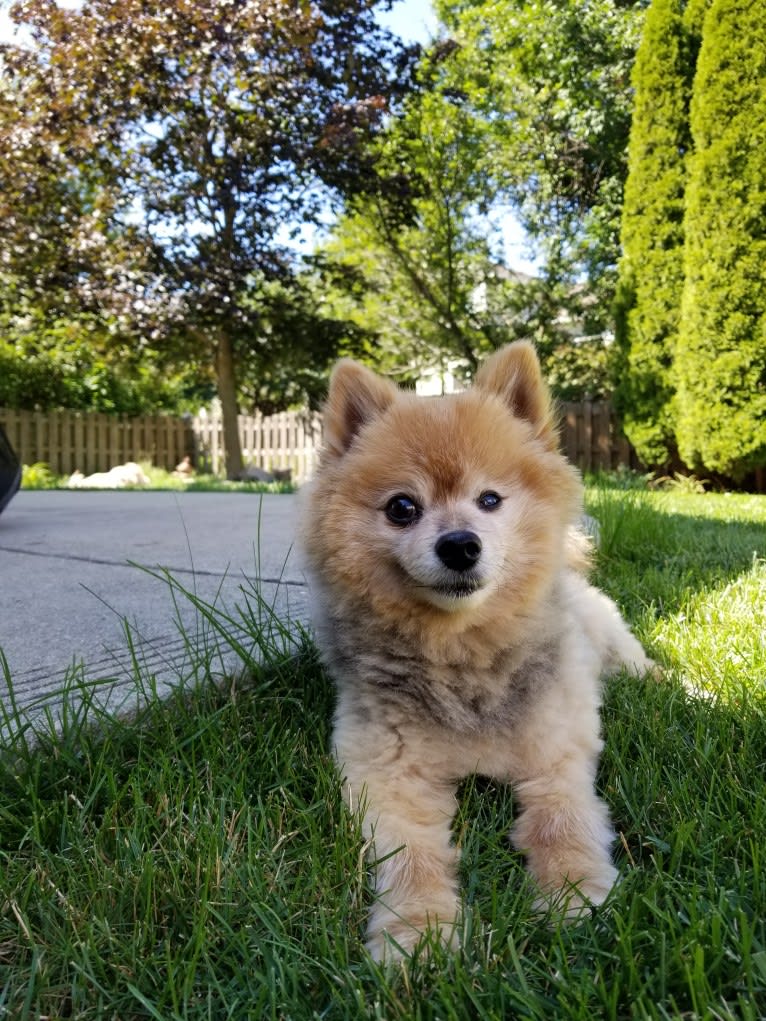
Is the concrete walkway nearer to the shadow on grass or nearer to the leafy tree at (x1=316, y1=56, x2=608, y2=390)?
the shadow on grass

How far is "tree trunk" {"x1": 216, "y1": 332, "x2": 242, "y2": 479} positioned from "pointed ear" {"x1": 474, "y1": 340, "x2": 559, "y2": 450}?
497 inches

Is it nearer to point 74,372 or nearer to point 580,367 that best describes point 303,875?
point 580,367

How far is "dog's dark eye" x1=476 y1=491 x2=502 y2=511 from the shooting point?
1.86 m

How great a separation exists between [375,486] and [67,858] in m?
1.05

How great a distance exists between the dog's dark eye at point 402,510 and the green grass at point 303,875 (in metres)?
0.61

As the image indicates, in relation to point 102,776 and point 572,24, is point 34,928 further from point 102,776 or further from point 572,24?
point 572,24

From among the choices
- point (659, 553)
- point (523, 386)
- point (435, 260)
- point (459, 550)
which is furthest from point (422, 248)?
point (459, 550)

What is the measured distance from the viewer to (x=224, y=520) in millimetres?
6262

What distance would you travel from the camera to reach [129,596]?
10.2 ft

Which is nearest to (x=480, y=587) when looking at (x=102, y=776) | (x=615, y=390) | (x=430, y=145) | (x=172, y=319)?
(x=102, y=776)

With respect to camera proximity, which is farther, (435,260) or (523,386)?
(435,260)

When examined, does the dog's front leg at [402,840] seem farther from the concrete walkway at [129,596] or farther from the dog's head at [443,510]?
the concrete walkway at [129,596]

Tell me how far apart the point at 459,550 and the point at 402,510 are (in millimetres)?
238

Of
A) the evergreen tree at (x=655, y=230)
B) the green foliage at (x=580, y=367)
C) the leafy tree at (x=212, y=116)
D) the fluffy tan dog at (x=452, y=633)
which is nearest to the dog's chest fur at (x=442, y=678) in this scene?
the fluffy tan dog at (x=452, y=633)
